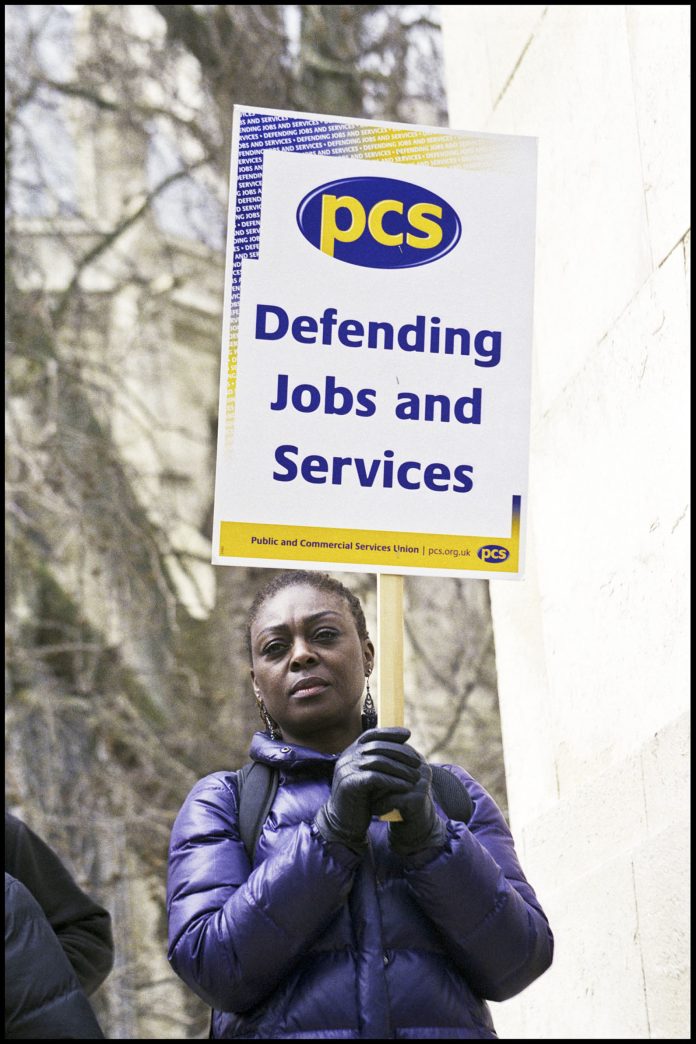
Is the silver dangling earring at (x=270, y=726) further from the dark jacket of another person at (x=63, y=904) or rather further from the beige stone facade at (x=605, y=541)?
the beige stone facade at (x=605, y=541)

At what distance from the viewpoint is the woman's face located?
3.75m

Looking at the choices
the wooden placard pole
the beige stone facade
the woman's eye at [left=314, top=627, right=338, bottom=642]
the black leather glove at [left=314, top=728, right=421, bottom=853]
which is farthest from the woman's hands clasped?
the beige stone facade

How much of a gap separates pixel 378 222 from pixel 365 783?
1.42m

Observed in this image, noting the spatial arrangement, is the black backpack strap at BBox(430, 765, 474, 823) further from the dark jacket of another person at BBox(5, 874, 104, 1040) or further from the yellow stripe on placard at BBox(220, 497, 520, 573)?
the dark jacket of another person at BBox(5, 874, 104, 1040)

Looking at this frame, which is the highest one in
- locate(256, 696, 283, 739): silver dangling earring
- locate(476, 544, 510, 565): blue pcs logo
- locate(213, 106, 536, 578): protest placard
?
locate(213, 106, 536, 578): protest placard

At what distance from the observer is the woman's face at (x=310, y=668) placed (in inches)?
148

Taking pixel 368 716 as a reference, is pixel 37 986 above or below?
below

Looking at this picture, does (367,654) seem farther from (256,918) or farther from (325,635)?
(256,918)

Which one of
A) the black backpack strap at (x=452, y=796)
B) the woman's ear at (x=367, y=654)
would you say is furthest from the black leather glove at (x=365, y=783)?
the woman's ear at (x=367, y=654)

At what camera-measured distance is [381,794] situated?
3.35 m

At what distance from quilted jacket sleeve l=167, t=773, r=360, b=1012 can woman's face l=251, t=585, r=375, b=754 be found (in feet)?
1.14

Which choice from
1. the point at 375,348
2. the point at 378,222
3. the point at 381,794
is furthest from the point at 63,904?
the point at 378,222

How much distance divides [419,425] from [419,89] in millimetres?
8434

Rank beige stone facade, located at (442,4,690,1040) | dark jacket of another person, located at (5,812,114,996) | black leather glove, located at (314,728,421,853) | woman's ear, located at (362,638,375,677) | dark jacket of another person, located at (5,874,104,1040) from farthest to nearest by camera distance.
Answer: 1. beige stone facade, located at (442,4,690,1040)
2. dark jacket of another person, located at (5,812,114,996)
3. woman's ear, located at (362,638,375,677)
4. dark jacket of another person, located at (5,874,104,1040)
5. black leather glove, located at (314,728,421,853)
